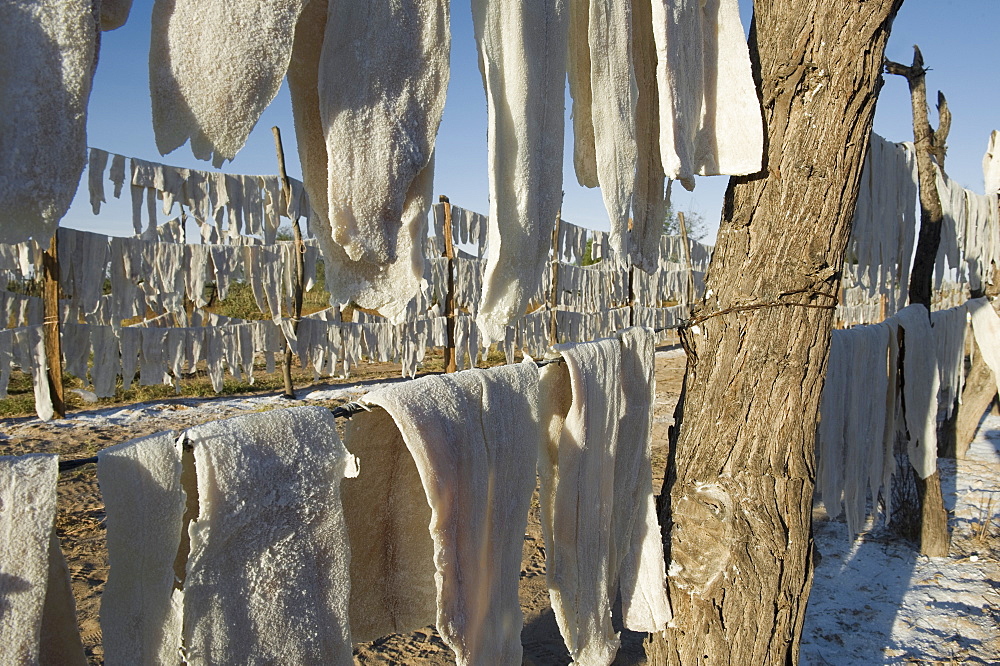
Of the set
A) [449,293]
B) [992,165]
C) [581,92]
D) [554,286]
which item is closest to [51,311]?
[449,293]

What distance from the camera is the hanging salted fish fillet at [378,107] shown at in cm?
89

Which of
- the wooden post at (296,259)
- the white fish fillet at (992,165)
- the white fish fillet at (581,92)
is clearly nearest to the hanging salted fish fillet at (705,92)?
the white fish fillet at (581,92)

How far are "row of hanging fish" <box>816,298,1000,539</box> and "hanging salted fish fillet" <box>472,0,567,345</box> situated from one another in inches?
71.4

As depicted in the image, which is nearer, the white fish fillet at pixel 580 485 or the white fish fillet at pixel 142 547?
the white fish fillet at pixel 142 547

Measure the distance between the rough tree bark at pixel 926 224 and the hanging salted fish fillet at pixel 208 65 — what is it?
4.47m

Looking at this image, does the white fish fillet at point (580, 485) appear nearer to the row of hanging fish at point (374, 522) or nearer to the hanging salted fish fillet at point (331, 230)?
the row of hanging fish at point (374, 522)

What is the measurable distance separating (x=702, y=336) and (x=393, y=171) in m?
1.20

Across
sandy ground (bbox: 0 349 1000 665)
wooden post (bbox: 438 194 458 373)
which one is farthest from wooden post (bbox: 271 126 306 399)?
sandy ground (bbox: 0 349 1000 665)

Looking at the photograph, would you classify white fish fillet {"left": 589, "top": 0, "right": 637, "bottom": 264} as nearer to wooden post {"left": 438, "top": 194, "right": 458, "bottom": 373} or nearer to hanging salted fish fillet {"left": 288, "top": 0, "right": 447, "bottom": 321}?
hanging salted fish fillet {"left": 288, "top": 0, "right": 447, "bottom": 321}

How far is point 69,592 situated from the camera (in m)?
0.85

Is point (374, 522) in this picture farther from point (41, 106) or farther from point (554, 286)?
point (554, 286)

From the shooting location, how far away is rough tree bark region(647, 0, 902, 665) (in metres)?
1.62

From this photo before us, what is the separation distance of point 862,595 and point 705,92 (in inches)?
146

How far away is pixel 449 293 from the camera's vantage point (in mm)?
7836
